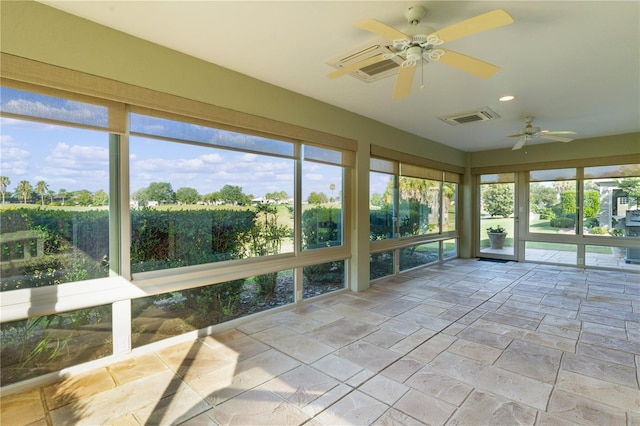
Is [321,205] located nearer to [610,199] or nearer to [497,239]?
[497,239]

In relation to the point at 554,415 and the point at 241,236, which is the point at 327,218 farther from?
the point at 554,415

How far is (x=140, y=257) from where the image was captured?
2678mm

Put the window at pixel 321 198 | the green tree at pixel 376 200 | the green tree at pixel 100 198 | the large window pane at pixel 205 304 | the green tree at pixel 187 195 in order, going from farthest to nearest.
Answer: the green tree at pixel 376 200, the window at pixel 321 198, the green tree at pixel 187 195, the large window pane at pixel 205 304, the green tree at pixel 100 198

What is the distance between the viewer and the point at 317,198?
13.5 ft

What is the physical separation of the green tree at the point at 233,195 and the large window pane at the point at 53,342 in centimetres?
138

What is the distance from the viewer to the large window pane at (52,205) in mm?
2127

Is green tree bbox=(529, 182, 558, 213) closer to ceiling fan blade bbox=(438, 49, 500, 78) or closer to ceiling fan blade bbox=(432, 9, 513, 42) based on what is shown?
ceiling fan blade bbox=(438, 49, 500, 78)

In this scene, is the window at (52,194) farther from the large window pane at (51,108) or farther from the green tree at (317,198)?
the green tree at (317,198)

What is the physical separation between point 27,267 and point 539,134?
5973 millimetres

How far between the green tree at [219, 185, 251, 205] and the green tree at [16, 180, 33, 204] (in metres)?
1.44

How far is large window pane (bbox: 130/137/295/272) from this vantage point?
270 centimetres

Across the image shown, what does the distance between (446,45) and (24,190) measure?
338cm

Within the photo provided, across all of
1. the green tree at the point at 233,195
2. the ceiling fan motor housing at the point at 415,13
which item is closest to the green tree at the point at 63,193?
the green tree at the point at 233,195

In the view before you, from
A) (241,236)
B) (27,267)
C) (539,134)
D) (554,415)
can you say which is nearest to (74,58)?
(27,267)
